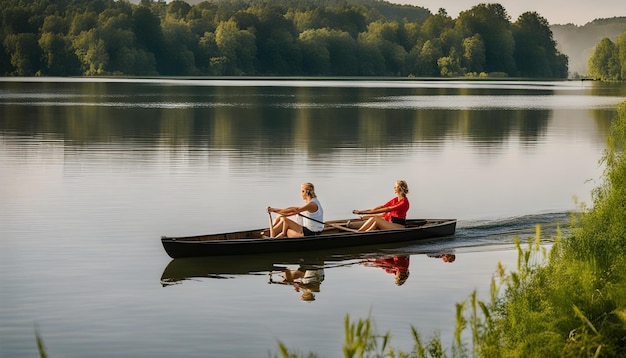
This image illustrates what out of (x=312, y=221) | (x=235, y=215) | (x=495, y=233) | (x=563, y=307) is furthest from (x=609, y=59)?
(x=563, y=307)

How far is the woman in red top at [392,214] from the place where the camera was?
61.3 feet

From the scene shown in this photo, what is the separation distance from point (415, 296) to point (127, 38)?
13804 cm

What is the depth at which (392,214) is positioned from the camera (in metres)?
19.0

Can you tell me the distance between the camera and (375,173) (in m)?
28.6

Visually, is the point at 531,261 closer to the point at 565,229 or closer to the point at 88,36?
→ the point at 565,229

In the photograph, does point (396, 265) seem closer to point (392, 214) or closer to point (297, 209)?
point (297, 209)

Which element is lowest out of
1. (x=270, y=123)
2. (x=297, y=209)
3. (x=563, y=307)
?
(x=270, y=123)

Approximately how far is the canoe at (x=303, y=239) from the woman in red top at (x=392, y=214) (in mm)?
246

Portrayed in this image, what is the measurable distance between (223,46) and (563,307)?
153393mm

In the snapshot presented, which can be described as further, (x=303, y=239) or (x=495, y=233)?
(x=495, y=233)

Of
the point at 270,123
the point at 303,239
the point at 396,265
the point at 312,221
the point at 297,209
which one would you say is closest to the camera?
the point at 396,265

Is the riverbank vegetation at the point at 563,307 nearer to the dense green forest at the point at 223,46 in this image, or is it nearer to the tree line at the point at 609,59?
the dense green forest at the point at 223,46

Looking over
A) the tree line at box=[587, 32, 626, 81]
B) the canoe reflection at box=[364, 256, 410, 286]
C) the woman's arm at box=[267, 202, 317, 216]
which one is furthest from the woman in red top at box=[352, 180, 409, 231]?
the tree line at box=[587, 32, 626, 81]

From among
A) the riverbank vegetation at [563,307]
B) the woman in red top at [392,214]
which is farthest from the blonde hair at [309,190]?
the riverbank vegetation at [563,307]
